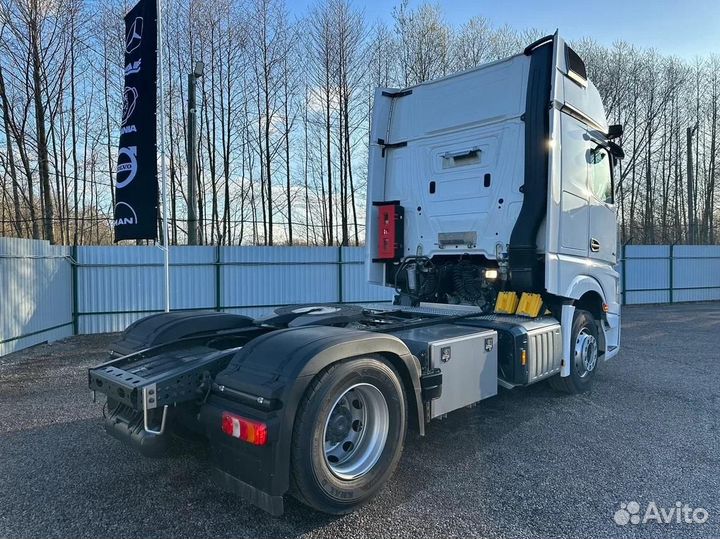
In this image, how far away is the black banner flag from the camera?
30.9ft

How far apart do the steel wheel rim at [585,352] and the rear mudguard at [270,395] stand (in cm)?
348

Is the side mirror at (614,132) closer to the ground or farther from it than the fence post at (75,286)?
farther from it

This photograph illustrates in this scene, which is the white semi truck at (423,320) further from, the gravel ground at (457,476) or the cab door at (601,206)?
the gravel ground at (457,476)

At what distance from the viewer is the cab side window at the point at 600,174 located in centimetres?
605

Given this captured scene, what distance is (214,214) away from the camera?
22.7m

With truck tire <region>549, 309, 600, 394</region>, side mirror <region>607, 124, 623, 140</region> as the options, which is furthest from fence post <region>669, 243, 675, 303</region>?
truck tire <region>549, 309, 600, 394</region>

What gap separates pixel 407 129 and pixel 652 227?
100ft

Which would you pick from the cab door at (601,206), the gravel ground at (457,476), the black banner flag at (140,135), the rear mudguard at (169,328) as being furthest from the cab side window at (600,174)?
the black banner flag at (140,135)

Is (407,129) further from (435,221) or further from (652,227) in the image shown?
(652,227)

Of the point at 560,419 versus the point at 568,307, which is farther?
the point at 568,307

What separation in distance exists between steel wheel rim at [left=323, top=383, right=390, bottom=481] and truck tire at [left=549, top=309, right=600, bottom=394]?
3142 millimetres

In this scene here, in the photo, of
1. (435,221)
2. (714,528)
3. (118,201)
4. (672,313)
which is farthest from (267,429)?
(672,313)

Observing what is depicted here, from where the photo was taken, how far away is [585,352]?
5996 millimetres

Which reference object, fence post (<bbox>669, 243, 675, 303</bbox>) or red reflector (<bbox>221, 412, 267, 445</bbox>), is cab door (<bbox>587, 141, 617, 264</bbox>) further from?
fence post (<bbox>669, 243, 675, 303</bbox>)
